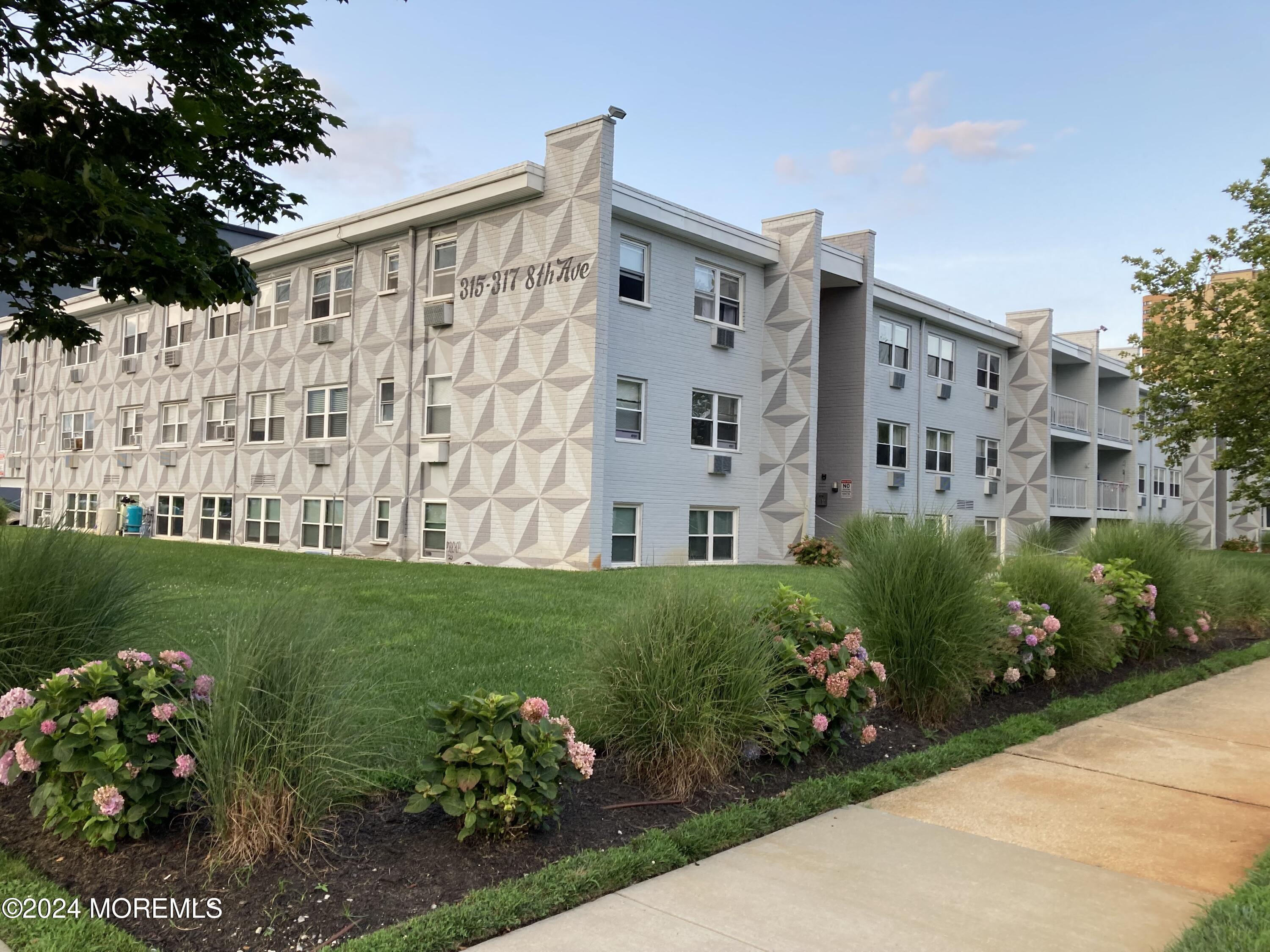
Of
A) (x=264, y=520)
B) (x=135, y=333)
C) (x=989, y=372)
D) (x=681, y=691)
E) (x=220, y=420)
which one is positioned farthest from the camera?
(x=989, y=372)

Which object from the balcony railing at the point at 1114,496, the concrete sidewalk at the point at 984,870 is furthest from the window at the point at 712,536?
the balcony railing at the point at 1114,496

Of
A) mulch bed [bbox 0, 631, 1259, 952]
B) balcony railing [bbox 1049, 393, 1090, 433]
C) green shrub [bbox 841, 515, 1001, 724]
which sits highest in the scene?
balcony railing [bbox 1049, 393, 1090, 433]

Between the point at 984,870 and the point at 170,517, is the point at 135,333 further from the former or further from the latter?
the point at 984,870

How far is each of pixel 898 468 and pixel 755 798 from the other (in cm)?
2388

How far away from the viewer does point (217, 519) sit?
27953 mm

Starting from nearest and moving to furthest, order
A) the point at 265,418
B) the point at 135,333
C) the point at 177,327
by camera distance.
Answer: the point at 265,418
the point at 177,327
the point at 135,333

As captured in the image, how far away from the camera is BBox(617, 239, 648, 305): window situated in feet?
67.2

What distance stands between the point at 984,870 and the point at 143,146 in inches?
328

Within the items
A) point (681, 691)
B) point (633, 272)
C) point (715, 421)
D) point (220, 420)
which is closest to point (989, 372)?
point (715, 421)

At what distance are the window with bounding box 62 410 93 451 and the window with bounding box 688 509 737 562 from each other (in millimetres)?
23677

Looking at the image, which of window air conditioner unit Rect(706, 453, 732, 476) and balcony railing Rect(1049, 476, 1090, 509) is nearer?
window air conditioner unit Rect(706, 453, 732, 476)

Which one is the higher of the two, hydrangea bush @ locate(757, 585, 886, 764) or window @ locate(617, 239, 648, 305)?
window @ locate(617, 239, 648, 305)

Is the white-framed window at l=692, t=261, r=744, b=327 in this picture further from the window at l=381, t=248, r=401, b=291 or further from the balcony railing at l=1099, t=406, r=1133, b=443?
the balcony railing at l=1099, t=406, r=1133, b=443

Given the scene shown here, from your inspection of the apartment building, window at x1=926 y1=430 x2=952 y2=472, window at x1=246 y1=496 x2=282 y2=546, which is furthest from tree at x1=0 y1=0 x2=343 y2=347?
window at x1=926 y1=430 x2=952 y2=472
